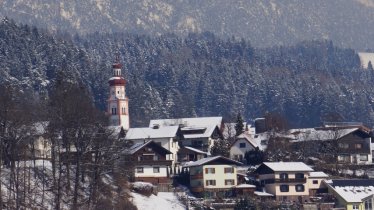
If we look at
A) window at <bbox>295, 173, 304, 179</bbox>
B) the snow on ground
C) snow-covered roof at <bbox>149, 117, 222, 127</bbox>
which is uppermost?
snow-covered roof at <bbox>149, 117, 222, 127</bbox>

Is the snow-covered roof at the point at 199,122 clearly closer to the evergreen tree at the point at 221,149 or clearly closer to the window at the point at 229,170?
the evergreen tree at the point at 221,149

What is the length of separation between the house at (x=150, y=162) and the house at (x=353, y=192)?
48.0ft

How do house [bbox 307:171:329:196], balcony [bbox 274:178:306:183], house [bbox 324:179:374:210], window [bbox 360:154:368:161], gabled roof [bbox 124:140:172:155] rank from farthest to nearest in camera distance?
1. window [bbox 360:154:368:161]
2. gabled roof [bbox 124:140:172:155]
3. house [bbox 307:171:329:196]
4. balcony [bbox 274:178:306:183]
5. house [bbox 324:179:374:210]

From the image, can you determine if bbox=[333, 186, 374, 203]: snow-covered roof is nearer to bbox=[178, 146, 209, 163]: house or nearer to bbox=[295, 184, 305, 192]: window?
bbox=[295, 184, 305, 192]: window

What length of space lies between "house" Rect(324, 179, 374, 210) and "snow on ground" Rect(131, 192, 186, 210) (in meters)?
14.8

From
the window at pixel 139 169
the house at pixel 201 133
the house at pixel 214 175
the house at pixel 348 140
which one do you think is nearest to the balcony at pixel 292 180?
the house at pixel 214 175

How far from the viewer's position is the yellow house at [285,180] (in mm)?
104875

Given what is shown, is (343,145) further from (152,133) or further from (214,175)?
(214,175)

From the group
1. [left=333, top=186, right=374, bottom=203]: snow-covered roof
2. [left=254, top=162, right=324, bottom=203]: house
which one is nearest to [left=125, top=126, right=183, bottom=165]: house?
[left=254, top=162, right=324, bottom=203]: house

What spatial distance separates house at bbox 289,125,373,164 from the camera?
121m

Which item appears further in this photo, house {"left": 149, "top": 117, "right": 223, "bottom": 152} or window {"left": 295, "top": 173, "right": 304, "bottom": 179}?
house {"left": 149, "top": 117, "right": 223, "bottom": 152}

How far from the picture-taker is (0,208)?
249 feet

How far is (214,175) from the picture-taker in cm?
10569

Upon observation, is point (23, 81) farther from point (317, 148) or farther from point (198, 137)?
point (317, 148)
